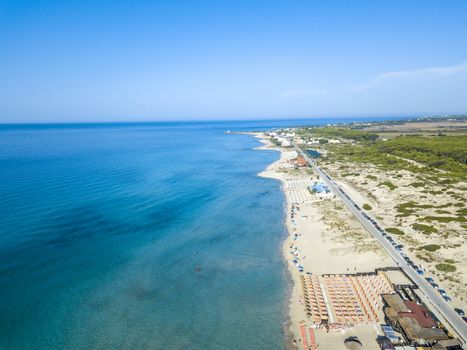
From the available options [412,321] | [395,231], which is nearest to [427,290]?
[412,321]

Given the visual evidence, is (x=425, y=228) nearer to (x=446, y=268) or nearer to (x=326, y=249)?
(x=446, y=268)

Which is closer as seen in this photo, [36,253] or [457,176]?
[36,253]

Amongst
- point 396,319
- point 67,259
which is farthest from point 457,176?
point 67,259

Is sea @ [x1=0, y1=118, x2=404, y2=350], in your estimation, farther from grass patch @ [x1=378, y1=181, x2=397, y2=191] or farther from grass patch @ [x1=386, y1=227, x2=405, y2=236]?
grass patch @ [x1=378, y1=181, x2=397, y2=191]

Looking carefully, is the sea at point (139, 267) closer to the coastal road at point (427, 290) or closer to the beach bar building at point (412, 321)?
the beach bar building at point (412, 321)

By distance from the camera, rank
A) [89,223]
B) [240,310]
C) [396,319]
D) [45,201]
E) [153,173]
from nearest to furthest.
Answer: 1. [396,319]
2. [240,310]
3. [89,223]
4. [45,201]
5. [153,173]

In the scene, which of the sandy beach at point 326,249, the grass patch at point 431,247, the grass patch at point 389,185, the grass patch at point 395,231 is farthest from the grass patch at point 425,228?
the grass patch at point 389,185

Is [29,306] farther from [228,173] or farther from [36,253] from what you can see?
[228,173]
